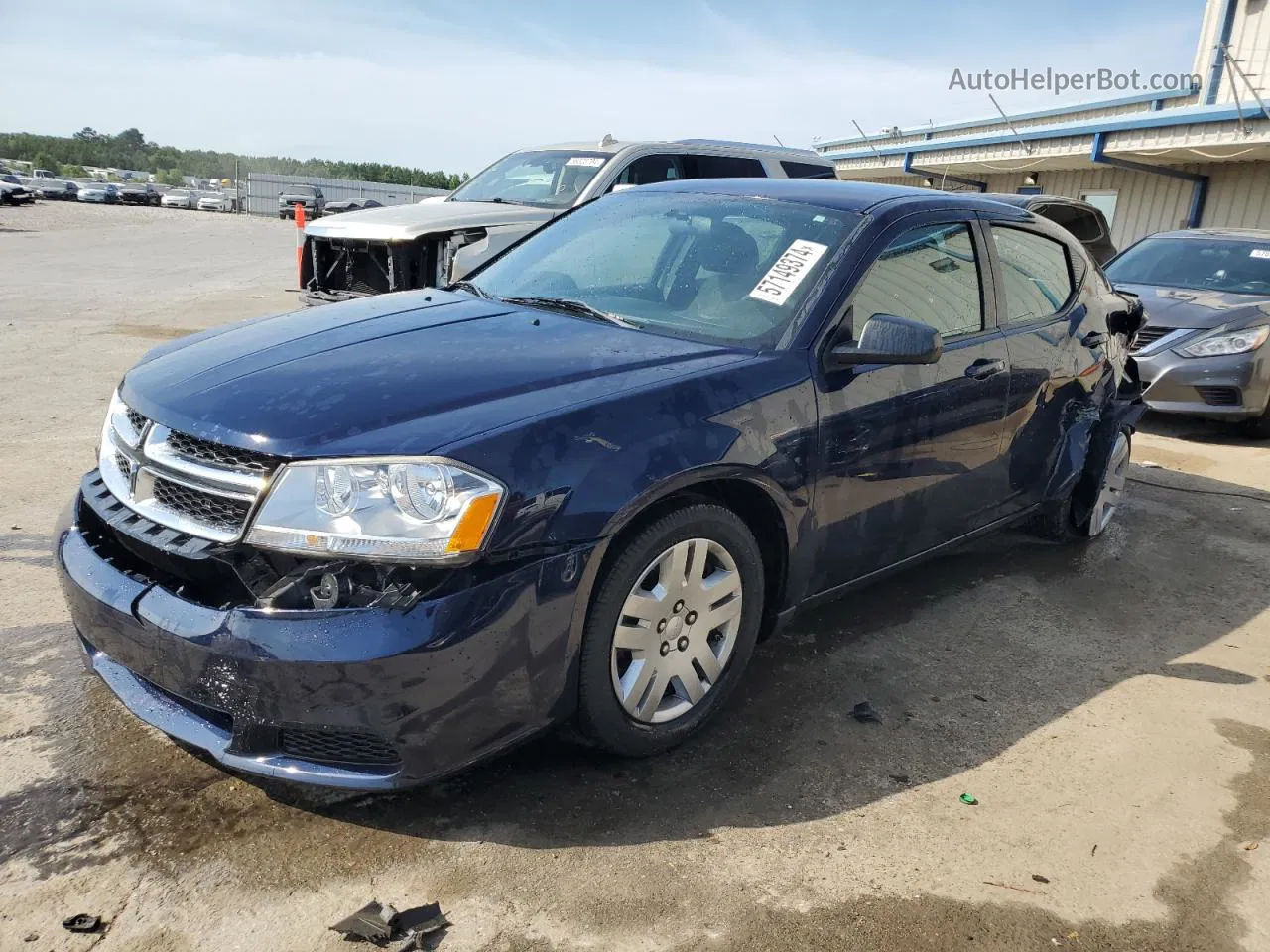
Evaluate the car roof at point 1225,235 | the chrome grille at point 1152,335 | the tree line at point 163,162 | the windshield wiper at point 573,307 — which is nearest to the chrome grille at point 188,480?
the windshield wiper at point 573,307

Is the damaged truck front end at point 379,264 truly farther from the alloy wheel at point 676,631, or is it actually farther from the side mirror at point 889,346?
the alloy wheel at point 676,631

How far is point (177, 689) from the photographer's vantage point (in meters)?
2.47

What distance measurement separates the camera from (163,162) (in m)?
141

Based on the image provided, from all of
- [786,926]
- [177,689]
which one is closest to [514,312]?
[177,689]

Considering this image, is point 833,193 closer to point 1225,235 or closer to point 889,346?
point 889,346

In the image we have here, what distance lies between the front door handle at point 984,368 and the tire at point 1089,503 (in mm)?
1071

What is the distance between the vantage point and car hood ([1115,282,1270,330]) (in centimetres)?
806

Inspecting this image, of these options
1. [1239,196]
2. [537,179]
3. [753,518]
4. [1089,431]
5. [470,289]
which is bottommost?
[753,518]

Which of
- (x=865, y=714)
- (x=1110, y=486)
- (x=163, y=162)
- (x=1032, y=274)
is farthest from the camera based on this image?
(x=163, y=162)

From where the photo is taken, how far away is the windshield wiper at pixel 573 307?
343 centimetres

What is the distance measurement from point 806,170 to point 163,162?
500 ft

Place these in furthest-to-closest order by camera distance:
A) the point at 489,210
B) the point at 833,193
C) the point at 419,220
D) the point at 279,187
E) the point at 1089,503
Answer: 1. the point at 279,187
2. the point at 489,210
3. the point at 419,220
4. the point at 1089,503
5. the point at 833,193

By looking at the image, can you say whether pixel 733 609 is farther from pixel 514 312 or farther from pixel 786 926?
pixel 514 312

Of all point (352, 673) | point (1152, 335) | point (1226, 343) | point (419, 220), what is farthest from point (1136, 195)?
point (352, 673)
